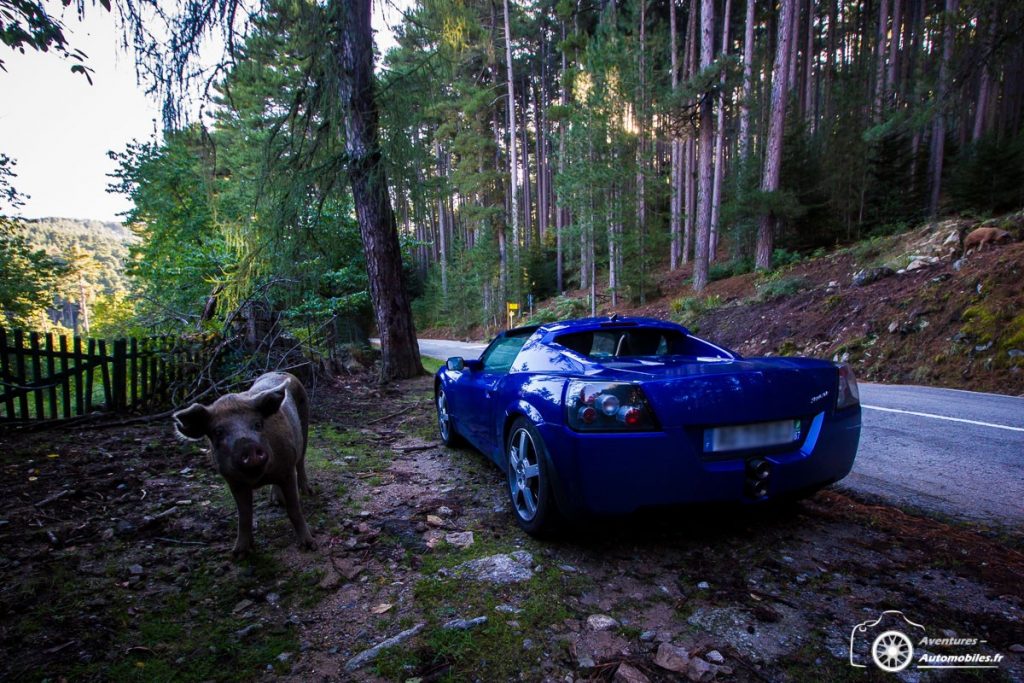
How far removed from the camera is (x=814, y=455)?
98.1 inches

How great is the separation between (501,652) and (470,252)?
31667 millimetres

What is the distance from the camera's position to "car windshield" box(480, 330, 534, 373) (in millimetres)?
3963

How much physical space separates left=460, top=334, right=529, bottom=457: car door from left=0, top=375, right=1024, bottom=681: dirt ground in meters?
0.48

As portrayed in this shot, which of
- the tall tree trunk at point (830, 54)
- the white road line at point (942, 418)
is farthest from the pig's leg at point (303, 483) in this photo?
the tall tree trunk at point (830, 54)

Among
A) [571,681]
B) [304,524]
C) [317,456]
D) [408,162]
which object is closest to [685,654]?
[571,681]

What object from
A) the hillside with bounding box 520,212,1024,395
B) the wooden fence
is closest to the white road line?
the hillside with bounding box 520,212,1024,395

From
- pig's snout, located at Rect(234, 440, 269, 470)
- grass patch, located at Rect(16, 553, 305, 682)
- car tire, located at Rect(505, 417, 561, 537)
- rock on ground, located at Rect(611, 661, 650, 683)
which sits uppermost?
pig's snout, located at Rect(234, 440, 269, 470)

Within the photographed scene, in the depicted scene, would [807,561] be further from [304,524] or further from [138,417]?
[138,417]

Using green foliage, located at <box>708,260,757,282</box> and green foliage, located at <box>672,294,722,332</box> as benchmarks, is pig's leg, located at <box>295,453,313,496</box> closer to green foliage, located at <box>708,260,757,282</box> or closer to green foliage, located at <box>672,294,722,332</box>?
green foliage, located at <box>672,294,722,332</box>

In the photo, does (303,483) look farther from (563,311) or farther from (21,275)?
(563,311)

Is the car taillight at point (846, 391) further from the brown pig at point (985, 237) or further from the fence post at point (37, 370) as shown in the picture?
the brown pig at point (985, 237)

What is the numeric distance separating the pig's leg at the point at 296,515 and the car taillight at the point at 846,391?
324 cm

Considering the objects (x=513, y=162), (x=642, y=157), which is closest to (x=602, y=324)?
(x=642, y=157)

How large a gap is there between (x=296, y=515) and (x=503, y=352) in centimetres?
212
